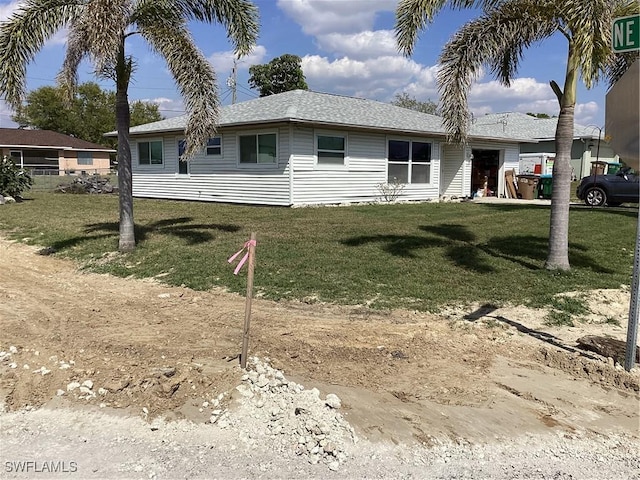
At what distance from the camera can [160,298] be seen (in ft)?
22.7

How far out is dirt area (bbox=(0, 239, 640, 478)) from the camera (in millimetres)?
3850

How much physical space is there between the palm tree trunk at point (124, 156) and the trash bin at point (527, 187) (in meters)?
19.0

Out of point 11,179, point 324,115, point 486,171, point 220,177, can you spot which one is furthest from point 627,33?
point 11,179

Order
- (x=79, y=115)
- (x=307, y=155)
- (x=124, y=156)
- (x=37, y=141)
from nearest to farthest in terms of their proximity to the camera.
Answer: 1. (x=124, y=156)
2. (x=307, y=155)
3. (x=37, y=141)
4. (x=79, y=115)

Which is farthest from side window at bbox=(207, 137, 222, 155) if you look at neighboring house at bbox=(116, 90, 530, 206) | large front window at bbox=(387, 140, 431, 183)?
large front window at bbox=(387, 140, 431, 183)

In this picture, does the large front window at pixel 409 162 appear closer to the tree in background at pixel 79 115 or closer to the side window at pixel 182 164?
the side window at pixel 182 164

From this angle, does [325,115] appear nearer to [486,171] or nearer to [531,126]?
[486,171]

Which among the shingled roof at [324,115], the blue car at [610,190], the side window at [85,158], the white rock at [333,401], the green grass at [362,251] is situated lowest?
the white rock at [333,401]

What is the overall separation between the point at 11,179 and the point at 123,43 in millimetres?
15253

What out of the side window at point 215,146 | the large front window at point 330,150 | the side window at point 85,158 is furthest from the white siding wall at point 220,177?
the side window at point 85,158

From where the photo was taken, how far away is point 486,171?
83.4 ft

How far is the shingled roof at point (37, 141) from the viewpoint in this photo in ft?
136

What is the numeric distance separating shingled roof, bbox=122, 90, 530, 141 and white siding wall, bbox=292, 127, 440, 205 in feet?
1.91

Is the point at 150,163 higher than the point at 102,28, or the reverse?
the point at 102,28
